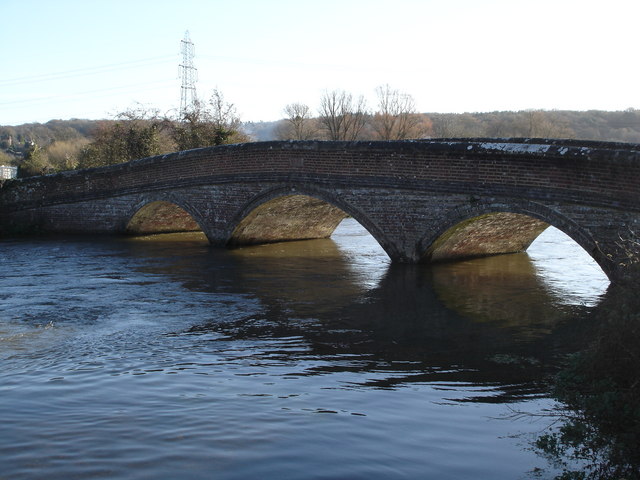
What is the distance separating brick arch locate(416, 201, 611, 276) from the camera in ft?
33.1

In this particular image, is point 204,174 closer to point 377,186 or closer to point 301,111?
point 377,186

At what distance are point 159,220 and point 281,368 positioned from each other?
557 inches

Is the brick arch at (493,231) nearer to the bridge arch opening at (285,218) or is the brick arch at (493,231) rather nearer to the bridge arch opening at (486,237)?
the bridge arch opening at (486,237)

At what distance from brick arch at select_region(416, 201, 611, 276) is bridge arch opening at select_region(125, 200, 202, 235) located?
7653 millimetres

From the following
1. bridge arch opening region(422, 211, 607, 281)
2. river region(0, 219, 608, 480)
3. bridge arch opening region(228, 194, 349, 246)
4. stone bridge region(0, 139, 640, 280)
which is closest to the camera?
river region(0, 219, 608, 480)

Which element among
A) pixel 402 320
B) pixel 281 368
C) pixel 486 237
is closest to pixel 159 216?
pixel 486 237

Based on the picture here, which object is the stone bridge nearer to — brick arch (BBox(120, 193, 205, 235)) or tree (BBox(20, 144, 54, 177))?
brick arch (BBox(120, 193, 205, 235))

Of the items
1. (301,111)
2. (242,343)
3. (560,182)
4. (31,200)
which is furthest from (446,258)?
(301,111)

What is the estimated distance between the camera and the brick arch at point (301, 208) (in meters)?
13.2

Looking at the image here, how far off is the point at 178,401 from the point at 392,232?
831 centimetres

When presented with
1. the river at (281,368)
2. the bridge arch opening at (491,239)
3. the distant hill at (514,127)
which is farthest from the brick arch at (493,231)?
the distant hill at (514,127)

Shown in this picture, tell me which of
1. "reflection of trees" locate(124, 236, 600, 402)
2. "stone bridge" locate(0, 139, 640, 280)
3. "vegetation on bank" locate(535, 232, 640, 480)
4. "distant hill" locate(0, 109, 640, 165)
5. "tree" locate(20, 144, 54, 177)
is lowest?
"reflection of trees" locate(124, 236, 600, 402)

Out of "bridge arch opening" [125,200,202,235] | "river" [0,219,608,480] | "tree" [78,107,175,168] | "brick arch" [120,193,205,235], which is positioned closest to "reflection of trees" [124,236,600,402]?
"river" [0,219,608,480]

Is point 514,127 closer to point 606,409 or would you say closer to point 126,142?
point 126,142
